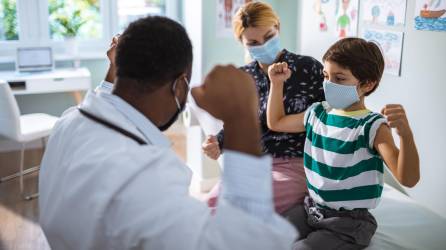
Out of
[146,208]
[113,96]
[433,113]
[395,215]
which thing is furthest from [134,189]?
[433,113]

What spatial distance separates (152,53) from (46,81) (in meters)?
3.13

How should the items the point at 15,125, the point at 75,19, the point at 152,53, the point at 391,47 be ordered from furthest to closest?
the point at 75,19, the point at 15,125, the point at 391,47, the point at 152,53

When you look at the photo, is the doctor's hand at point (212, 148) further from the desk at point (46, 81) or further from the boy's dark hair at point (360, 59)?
the desk at point (46, 81)

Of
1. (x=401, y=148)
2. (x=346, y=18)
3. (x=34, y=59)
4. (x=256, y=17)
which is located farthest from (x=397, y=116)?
(x=34, y=59)

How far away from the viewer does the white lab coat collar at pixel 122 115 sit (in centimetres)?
92

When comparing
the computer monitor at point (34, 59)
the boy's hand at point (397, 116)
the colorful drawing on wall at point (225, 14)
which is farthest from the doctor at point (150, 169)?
the computer monitor at point (34, 59)

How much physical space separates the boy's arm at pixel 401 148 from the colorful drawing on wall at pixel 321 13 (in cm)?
153

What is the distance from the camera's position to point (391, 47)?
2.23 metres

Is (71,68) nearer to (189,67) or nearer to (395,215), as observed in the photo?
(395,215)

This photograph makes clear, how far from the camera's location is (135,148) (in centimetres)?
86

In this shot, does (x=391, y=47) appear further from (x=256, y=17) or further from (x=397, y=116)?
(x=397, y=116)

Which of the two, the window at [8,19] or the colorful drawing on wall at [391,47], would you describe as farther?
the window at [8,19]

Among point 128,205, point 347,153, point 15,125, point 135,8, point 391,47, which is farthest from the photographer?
point 135,8

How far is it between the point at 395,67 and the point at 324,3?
0.75m
